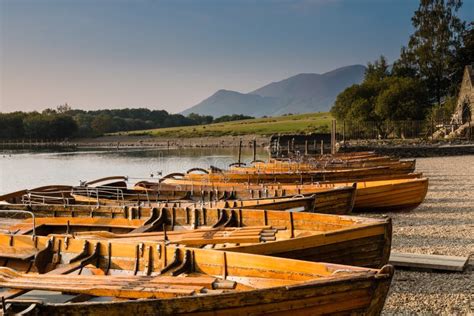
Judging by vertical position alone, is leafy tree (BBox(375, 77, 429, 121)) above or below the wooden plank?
above

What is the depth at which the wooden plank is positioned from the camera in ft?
32.7

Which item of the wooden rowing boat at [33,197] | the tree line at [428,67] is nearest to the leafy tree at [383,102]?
the tree line at [428,67]

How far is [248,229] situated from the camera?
9.89 metres

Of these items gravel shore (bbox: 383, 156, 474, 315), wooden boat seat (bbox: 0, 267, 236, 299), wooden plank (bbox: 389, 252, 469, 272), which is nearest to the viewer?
wooden boat seat (bbox: 0, 267, 236, 299)

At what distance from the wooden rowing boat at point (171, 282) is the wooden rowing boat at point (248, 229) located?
3.15ft

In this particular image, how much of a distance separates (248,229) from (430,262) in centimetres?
372

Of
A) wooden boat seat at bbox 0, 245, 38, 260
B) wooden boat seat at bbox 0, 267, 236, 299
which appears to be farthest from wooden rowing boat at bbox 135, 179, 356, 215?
wooden boat seat at bbox 0, 267, 236, 299

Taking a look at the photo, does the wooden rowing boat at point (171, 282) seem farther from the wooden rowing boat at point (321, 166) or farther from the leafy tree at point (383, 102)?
the leafy tree at point (383, 102)

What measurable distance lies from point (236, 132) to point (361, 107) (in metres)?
66.2

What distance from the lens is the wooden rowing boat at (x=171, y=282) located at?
5.21 m

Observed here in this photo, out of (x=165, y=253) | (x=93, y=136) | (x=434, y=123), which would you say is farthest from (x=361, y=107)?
(x=93, y=136)

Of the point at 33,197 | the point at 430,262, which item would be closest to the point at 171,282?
the point at 430,262

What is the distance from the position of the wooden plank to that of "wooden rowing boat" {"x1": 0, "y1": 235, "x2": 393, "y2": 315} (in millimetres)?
4842

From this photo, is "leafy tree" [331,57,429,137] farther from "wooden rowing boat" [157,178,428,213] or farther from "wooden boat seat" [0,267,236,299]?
"wooden boat seat" [0,267,236,299]
